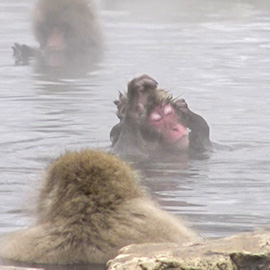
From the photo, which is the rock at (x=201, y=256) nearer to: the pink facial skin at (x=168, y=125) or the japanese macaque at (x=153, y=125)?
the japanese macaque at (x=153, y=125)

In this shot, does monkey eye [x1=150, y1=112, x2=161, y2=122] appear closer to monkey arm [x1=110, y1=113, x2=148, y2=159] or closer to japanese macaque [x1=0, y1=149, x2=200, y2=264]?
monkey arm [x1=110, y1=113, x2=148, y2=159]

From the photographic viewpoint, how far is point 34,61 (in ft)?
52.4

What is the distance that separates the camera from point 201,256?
350cm

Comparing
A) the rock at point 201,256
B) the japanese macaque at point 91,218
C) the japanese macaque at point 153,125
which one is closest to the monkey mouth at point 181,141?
the japanese macaque at point 153,125

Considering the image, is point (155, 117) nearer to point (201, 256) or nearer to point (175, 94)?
point (175, 94)

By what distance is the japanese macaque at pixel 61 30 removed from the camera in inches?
639

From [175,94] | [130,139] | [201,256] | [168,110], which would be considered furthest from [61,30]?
[201,256]

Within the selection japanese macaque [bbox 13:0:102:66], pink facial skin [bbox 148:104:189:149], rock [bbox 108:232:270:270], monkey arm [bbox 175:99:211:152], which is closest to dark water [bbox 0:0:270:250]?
monkey arm [bbox 175:99:211:152]

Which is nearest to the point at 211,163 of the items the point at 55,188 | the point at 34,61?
the point at 55,188

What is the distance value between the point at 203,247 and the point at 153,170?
473 cm

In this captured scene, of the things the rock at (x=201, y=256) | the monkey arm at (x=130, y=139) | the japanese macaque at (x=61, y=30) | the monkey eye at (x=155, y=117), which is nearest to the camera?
the rock at (x=201, y=256)

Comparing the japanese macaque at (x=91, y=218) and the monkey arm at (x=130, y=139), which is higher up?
the japanese macaque at (x=91, y=218)

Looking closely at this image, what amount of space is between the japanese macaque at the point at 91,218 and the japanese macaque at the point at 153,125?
4.22 m

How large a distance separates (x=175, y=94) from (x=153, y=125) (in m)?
3.67
